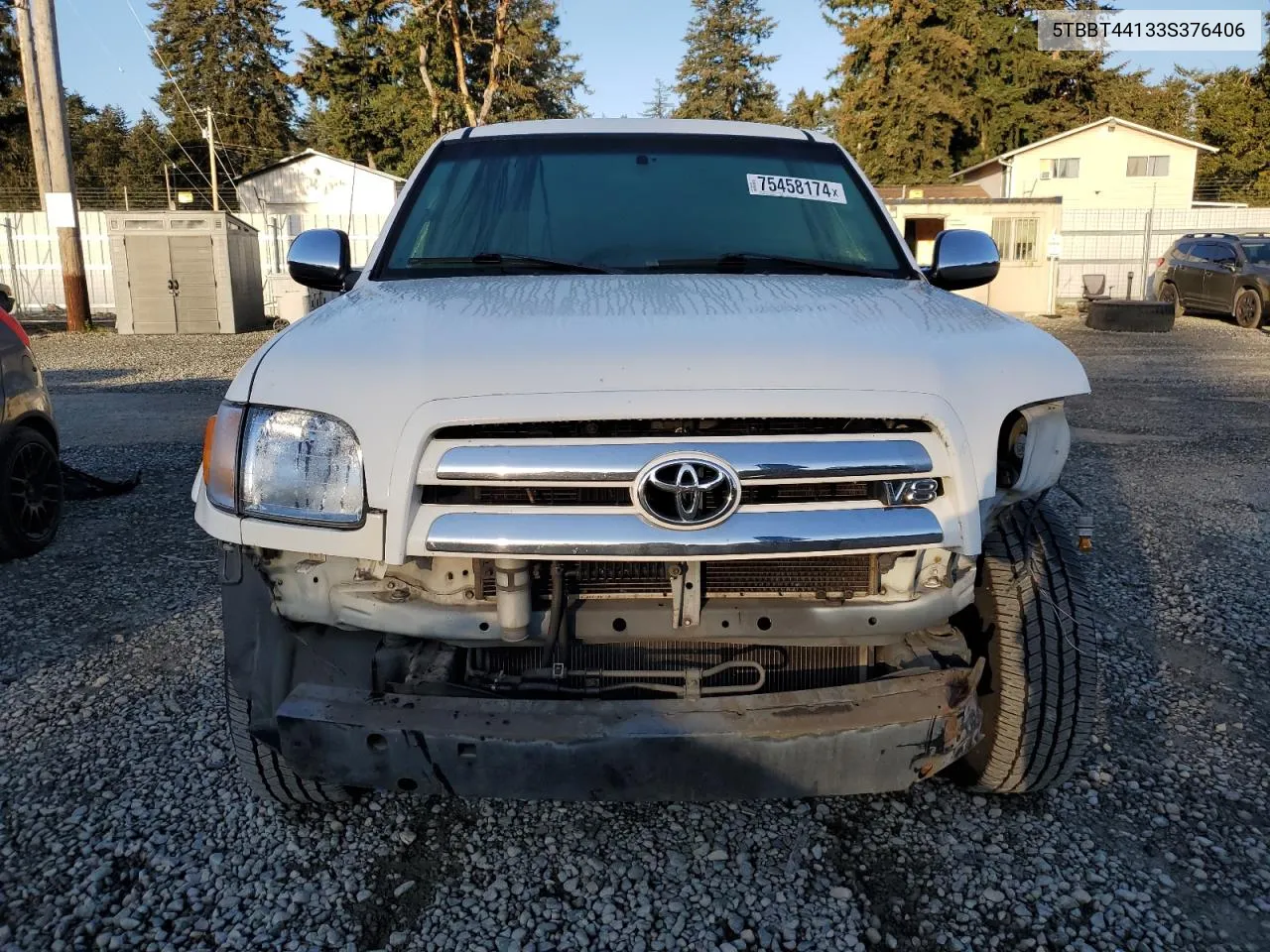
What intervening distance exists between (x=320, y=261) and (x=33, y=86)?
19034 millimetres

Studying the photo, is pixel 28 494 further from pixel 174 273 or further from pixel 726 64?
pixel 726 64

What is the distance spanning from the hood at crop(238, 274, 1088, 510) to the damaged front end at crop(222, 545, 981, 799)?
36cm

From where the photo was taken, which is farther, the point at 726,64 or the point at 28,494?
the point at 726,64

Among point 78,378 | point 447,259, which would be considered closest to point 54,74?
point 78,378

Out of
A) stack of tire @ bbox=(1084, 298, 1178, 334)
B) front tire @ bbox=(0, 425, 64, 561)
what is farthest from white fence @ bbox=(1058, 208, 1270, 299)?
front tire @ bbox=(0, 425, 64, 561)

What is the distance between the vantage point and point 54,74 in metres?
17.9

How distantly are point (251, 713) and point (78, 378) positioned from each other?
12.7 meters

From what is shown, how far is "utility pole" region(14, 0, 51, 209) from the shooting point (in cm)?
1767

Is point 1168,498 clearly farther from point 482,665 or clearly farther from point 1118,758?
point 482,665

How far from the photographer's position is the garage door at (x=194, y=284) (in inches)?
755

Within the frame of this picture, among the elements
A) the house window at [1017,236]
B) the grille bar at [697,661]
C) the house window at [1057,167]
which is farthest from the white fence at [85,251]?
the house window at [1057,167]

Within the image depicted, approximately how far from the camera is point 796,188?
339cm

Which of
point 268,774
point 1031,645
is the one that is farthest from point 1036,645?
point 268,774

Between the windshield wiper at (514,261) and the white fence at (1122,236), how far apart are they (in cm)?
2857
